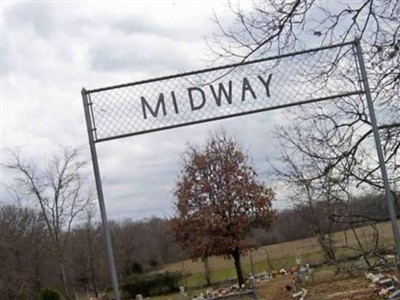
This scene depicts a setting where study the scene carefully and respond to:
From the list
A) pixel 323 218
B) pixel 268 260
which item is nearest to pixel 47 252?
pixel 268 260

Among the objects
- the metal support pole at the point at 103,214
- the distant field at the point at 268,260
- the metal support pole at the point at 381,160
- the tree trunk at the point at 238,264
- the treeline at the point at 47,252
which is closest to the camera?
the metal support pole at the point at 103,214

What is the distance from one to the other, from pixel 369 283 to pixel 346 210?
3.72m

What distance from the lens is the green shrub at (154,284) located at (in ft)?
114

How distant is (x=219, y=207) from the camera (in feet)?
88.0

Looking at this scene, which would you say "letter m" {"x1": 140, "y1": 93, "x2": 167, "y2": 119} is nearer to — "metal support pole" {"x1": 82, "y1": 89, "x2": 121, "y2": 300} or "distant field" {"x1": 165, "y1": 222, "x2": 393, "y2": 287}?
"metal support pole" {"x1": 82, "y1": 89, "x2": 121, "y2": 300}

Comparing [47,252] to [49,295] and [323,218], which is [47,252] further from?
[323,218]

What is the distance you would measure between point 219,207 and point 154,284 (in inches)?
397

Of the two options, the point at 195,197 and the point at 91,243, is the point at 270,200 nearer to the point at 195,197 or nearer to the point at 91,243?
the point at 195,197

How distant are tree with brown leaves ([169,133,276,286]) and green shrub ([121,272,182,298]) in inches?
309

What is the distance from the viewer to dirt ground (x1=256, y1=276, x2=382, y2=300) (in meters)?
13.5

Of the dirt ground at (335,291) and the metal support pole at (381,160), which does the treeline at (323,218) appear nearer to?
the dirt ground at (335,291)

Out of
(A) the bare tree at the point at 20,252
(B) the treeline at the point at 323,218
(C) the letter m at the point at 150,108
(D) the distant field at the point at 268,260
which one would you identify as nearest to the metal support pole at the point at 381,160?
(C) the letter m at the point at 150,108

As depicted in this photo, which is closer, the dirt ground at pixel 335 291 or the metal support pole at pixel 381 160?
the metal support pole at pixel 381 160

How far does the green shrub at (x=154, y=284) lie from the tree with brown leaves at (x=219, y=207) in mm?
7854
